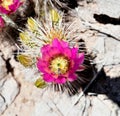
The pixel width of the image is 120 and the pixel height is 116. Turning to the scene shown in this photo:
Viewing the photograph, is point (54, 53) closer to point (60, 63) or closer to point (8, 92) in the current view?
point (60, 63)

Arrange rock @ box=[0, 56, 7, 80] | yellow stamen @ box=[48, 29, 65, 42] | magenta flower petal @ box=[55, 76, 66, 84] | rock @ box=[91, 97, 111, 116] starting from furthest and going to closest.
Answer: rock @ box=[0, 56, 7, 80], rock @ box=[91, 97, 111, 116], yellow stamen @ box=[48, 29, 65, 42], magenta flower petal @ box=[55, 76, 66, 84]

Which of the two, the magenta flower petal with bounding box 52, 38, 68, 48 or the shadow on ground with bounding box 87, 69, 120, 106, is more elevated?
the magenta flower petal with bounding box 52, 38, 68, 48

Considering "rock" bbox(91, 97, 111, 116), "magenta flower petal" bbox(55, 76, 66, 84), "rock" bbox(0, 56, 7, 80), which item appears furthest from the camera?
"rock" bbox(0, 56, 7, 80)

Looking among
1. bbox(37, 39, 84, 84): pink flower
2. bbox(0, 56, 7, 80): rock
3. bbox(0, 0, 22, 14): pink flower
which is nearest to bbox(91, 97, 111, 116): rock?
Answer: bbox(37, 39, 84, 84): pink flower

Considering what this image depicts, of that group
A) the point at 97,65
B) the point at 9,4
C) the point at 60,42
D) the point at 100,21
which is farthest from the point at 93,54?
the point at 9,4

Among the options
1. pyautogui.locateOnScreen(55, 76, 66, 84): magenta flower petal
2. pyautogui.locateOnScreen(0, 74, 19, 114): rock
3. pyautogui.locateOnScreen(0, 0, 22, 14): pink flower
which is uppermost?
pyautogui.locateOnScreen(0, 0, 22, 14): pink flower

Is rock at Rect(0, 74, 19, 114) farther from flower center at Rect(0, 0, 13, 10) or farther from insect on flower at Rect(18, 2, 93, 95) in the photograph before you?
flower center at Rect(0, 0, 13, 10)

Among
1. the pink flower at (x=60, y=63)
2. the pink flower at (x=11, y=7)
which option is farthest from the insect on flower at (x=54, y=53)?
the pink flower at (x=11, y=7)

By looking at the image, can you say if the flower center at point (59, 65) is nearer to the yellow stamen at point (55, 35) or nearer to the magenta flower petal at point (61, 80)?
the magenta flower petal at point (61, 80)
